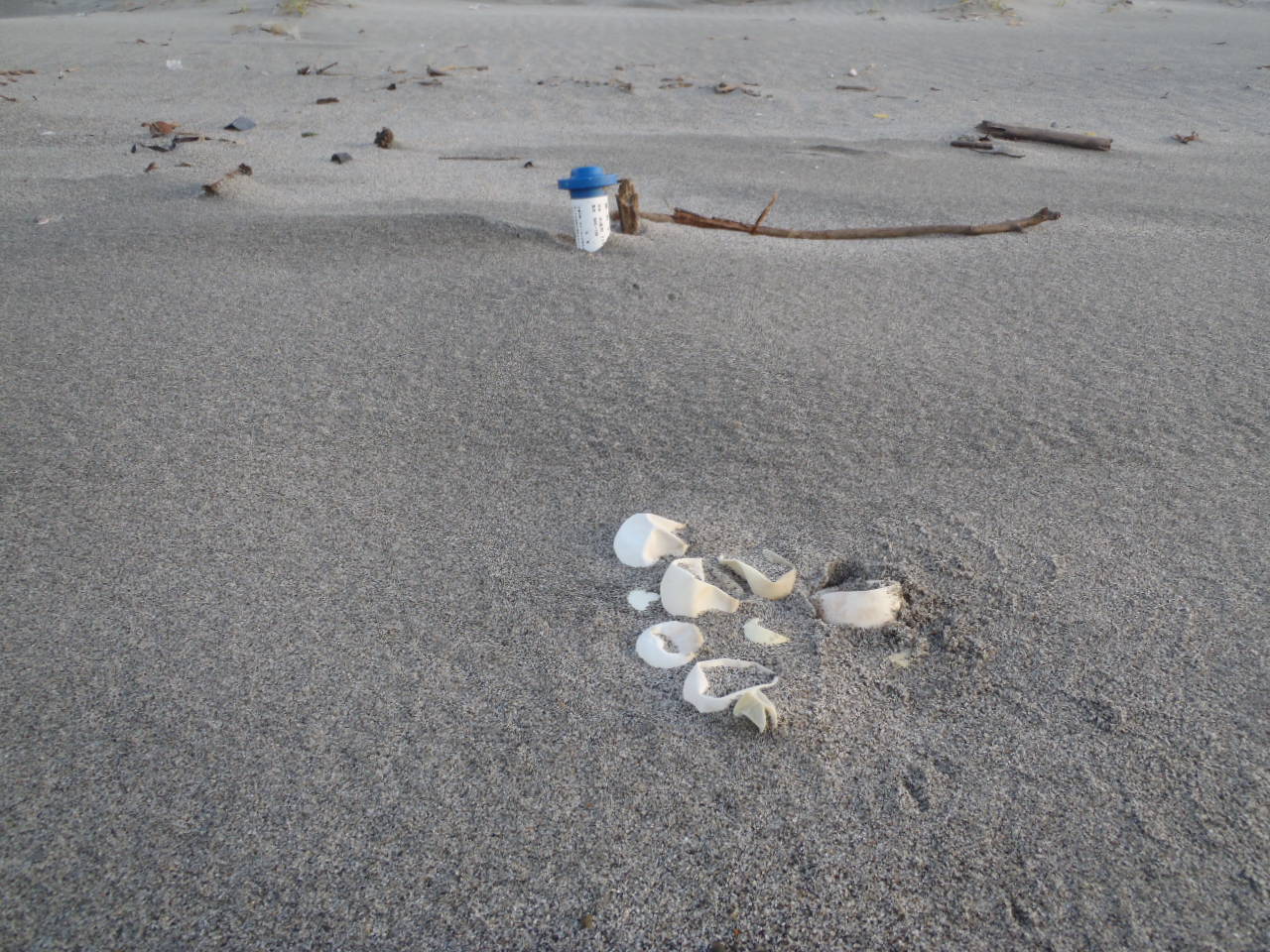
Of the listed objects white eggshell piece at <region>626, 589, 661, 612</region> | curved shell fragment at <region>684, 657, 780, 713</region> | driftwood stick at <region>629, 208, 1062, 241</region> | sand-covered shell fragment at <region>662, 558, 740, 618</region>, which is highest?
driftwood stick at <region>629, 208, 1062, 241</region>

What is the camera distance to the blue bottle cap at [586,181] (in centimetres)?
230

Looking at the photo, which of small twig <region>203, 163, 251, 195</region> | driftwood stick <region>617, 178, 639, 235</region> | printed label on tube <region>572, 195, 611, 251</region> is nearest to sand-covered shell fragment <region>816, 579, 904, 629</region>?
printed label on tube <region>572, 195, 611, 251</region>

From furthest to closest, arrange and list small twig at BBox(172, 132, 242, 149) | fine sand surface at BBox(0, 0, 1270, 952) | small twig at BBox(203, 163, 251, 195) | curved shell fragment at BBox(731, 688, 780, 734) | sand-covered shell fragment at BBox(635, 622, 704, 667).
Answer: small twig at BBox(172, 132, 242, 149), small twig at BBox(203, 163, 251, 195), sand-covered shell fragment at BBox(635, 622, 704, 667), curved shell fragment at BBox(731, 688, 780, 734), fine sand surface at BBox(0, 0, 1270, 952)

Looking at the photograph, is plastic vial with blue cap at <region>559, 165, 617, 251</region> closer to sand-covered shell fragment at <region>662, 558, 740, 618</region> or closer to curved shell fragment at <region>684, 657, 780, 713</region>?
sand-covered shell fragment at <region>662, 558, 740, 618</region>

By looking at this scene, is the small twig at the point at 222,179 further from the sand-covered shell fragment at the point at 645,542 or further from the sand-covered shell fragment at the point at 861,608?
the sand-covered shell fragment at the point at 861,608

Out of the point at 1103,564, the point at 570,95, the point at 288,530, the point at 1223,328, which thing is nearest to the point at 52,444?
the point at 288,530

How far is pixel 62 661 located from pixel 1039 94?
17.9 feet

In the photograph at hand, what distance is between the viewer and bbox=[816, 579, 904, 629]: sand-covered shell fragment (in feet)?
3.92

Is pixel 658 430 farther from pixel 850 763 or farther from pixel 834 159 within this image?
pixel 834 159

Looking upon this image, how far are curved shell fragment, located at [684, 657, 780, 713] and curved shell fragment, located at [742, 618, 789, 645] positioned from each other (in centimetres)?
5

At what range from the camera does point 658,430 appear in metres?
1.67

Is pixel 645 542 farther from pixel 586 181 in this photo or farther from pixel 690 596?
pixel 586 181

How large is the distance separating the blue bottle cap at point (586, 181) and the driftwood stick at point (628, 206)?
0.46 ft

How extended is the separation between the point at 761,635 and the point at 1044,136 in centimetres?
357
